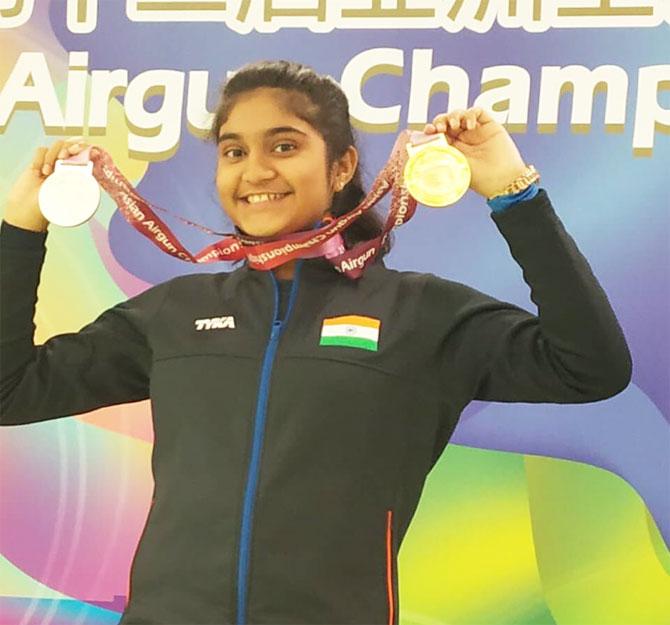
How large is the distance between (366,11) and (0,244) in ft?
2.48

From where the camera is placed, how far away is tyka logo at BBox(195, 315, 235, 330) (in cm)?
130

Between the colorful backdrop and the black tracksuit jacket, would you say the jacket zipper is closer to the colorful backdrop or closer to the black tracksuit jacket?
the black tracksuit jacket

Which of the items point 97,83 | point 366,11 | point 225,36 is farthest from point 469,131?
point 97,83

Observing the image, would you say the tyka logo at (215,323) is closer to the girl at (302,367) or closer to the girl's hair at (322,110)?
the girl at (302,367)

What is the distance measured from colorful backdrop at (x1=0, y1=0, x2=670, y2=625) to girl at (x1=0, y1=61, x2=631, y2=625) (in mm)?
311

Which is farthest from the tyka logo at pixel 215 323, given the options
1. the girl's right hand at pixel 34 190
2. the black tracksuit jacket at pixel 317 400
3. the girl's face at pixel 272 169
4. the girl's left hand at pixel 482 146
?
the girl's left hand at pixel 482 146

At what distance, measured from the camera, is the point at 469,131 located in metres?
1.22

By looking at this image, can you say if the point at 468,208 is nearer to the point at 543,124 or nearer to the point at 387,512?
the point at 543,124

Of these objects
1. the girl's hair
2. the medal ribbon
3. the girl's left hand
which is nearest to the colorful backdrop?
the girl's hair

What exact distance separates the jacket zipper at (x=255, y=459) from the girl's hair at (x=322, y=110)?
0.67ft

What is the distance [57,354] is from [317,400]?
1.45 ft

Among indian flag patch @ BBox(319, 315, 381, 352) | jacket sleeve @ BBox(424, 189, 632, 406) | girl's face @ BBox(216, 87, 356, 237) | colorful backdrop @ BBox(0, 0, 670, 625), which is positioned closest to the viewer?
jacket sleeve @ BBox(424, 189, 632, 406)

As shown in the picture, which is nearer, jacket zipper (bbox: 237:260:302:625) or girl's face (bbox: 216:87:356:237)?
jacket zipper (bbox: 237:260:302:625)

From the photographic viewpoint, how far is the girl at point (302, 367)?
1.14m
